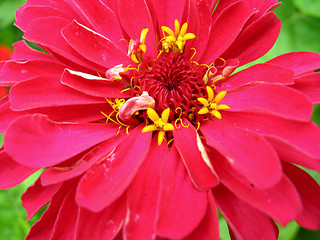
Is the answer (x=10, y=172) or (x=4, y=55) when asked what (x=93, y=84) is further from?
(x=4, y=55)

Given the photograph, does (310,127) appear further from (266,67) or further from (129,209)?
(129,209)

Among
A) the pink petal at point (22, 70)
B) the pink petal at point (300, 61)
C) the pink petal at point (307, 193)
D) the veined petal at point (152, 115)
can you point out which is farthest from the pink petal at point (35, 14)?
the pink petal at point (307, 193)

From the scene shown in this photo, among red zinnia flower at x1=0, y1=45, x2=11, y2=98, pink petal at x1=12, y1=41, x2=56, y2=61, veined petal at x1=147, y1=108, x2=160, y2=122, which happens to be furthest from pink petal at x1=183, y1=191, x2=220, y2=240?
red zinnia flower at x1=0, y1=45, x2=11, y2=98

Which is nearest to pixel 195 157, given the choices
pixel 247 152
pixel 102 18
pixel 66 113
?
pixel 247 152

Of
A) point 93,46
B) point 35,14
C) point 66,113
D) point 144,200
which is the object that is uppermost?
Answer: point 35,14

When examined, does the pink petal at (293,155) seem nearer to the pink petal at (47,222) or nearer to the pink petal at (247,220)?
the pink petal at (247,220)

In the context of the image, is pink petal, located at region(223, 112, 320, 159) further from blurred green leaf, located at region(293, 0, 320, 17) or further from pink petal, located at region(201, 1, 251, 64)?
blurred green leaf, located at region(293, 0, 320, 17)
